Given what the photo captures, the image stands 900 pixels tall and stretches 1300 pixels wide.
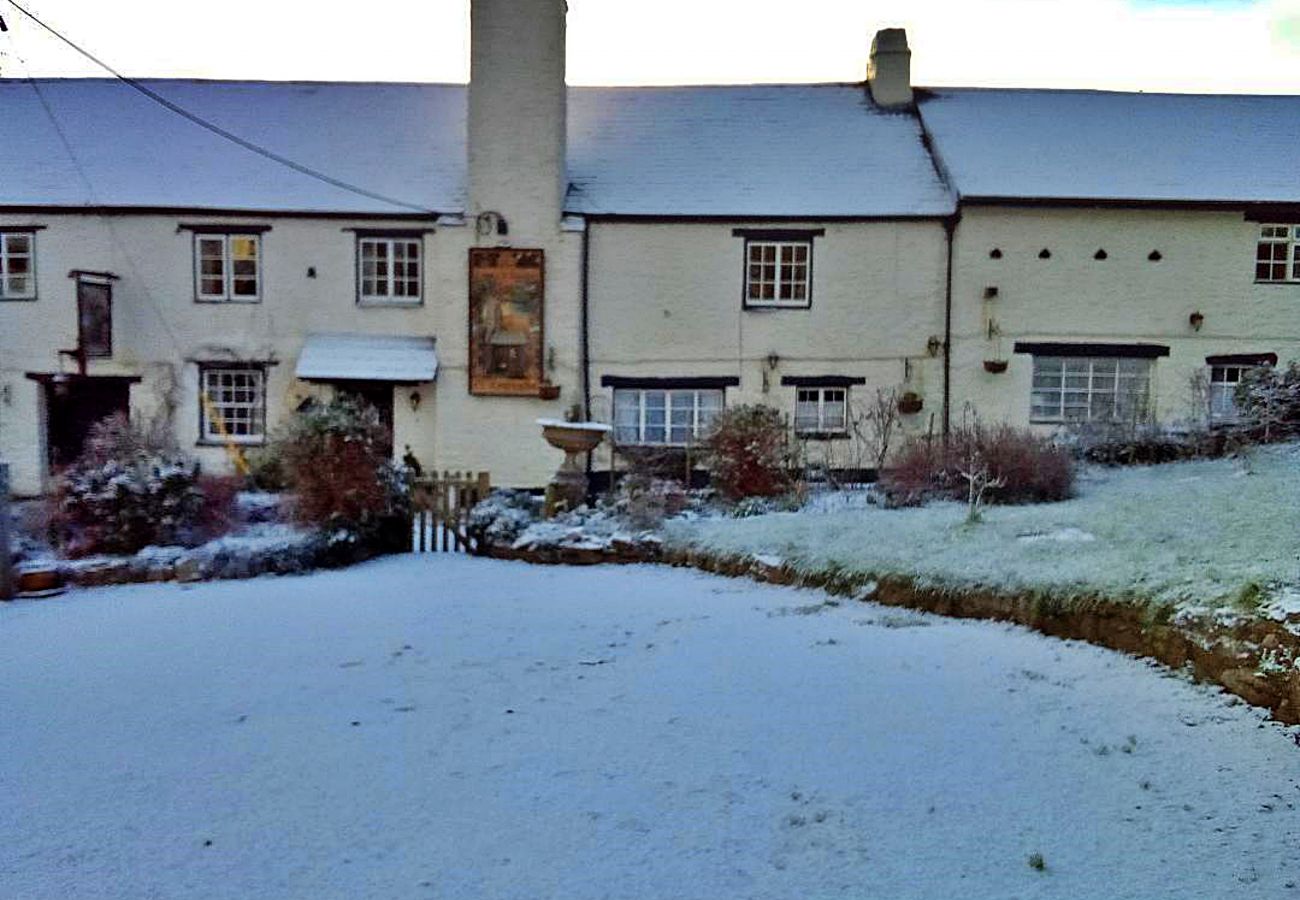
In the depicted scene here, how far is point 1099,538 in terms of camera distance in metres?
8.26

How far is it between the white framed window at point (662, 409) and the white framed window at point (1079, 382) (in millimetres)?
6217

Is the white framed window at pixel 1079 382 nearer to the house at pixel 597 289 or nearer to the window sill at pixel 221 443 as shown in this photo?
the house at pixel 597 289

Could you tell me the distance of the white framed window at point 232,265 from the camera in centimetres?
1852

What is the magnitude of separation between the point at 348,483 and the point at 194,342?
981 centimetres

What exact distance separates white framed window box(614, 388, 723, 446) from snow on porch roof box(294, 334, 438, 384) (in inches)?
145

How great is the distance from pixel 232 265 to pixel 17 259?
13.6 feet

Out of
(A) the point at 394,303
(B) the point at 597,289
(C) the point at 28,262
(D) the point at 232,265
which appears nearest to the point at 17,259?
(C) the point at 28,262

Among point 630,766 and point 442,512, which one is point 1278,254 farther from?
point 630,766

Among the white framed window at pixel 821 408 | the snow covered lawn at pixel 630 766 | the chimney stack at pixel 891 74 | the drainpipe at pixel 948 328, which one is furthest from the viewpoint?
the chimney stack at pixel 891 74

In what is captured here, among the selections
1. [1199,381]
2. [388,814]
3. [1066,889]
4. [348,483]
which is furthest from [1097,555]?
[1199,381]

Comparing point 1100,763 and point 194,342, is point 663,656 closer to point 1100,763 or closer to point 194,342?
point 1100,763

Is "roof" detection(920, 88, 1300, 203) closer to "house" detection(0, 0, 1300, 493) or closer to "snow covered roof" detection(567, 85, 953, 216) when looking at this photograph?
"house" detection(0, 0, 1300, 493)

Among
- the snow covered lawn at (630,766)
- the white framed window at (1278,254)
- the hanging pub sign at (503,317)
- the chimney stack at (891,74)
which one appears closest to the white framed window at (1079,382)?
the white framed window at (1278,254)

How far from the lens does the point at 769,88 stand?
21.8 meters
